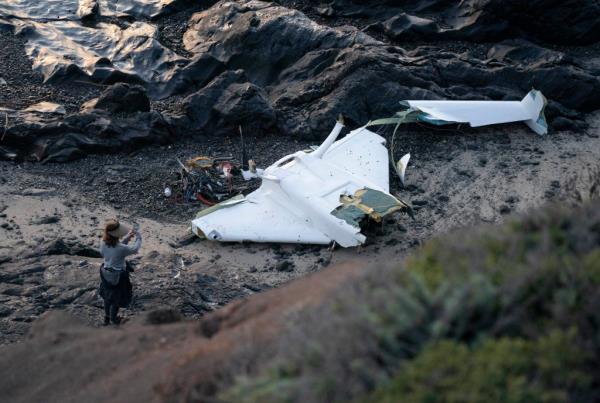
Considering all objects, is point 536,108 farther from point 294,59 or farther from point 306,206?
point 306,206

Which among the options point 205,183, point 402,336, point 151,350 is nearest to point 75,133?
point 205,183

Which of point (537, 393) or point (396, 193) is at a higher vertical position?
point (537, 393)

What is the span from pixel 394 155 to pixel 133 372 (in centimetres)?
908

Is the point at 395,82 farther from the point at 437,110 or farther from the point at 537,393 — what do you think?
the point at 537,393

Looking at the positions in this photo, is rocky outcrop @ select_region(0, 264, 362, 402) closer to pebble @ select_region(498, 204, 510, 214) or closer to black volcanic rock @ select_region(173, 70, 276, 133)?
pebble @ select_region(498, 204, 510, 214)

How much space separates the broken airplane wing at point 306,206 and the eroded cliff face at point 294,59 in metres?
2.41

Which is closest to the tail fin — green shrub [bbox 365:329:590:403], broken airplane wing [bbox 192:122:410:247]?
broken airplane wing [bbox 192:122:410:247]

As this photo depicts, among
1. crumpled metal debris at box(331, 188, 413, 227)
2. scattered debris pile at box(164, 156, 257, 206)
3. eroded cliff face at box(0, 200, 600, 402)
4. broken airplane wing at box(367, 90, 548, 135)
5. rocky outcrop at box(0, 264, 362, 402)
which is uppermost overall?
eroded cliff face at box(0, 200, 600, 402)

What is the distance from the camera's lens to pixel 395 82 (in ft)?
51.8

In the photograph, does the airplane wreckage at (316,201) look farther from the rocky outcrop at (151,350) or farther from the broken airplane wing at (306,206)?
the rocky outcrop at (151,350)

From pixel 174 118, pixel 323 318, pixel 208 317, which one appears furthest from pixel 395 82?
pixel 323 318

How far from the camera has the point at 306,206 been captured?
485 inches

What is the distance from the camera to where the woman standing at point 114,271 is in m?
9.80

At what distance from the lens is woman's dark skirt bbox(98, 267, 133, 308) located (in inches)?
394
